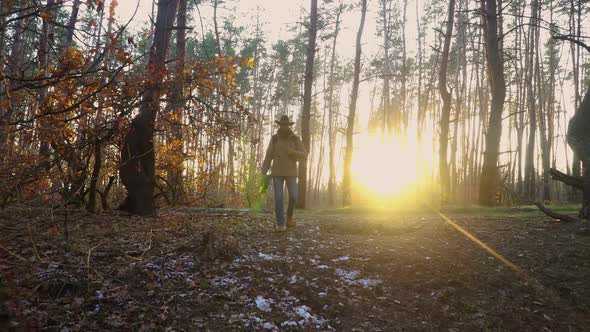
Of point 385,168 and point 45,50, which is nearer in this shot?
point 45,50

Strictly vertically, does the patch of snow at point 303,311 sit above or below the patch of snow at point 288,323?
above

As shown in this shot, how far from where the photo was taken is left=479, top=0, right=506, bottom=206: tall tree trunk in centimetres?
1018

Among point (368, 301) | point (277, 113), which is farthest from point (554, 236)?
point (277, 113)

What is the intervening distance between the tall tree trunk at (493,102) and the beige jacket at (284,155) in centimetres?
697

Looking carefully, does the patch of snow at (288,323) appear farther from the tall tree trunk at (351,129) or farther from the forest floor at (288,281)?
the tall tree trunk at (351,129)

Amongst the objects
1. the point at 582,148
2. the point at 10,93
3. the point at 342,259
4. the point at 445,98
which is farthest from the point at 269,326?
the point at 445,98

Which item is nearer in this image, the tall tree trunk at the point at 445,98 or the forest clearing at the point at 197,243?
the forest clearing at the point at 197,243

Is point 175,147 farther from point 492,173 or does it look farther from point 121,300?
point 492,173

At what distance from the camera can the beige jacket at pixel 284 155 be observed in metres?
6.41

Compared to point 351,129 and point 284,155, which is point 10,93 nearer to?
point 284,155

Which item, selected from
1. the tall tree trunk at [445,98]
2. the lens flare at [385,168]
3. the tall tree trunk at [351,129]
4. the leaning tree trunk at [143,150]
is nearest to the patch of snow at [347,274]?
the leaning tree trunk at [143,150]

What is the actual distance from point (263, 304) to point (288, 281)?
524 mm

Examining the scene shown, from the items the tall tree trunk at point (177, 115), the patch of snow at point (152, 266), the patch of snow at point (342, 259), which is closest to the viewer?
the patch of snow at point (152, 266)

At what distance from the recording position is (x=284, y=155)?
644 cm
